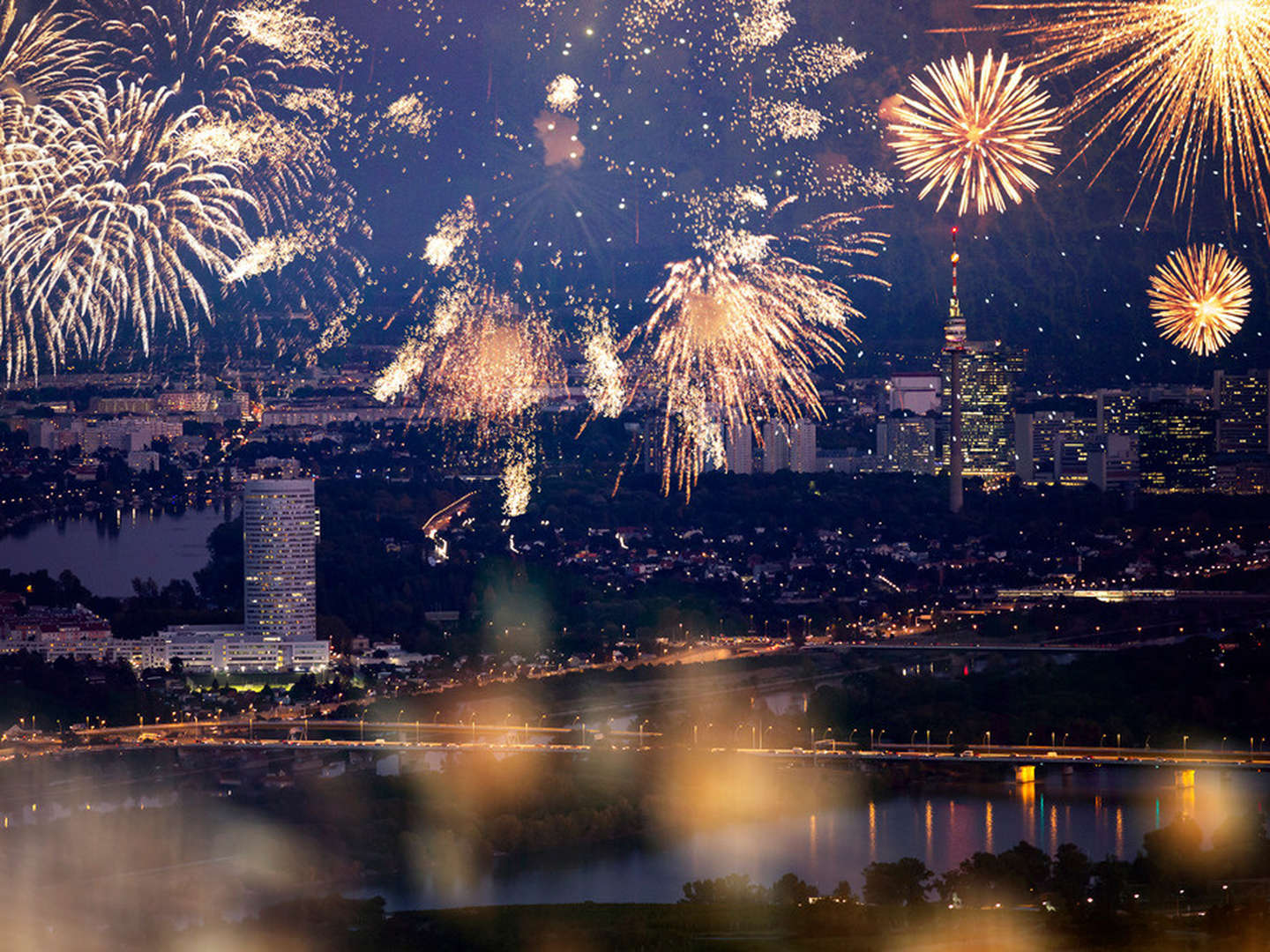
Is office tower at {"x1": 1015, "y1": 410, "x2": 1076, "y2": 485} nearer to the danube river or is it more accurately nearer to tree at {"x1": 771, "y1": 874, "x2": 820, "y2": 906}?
the danube river

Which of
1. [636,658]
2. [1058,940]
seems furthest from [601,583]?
[1058,940]

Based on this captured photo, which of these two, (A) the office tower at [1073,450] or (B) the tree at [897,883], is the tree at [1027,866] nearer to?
(B) the tree at [897,883]

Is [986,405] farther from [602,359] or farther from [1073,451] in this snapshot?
[602,359]

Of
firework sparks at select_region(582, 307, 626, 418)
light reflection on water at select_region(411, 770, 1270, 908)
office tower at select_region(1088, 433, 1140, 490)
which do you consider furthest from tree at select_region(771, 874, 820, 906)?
office tower at select_region(1088, 433, 1140, 490)

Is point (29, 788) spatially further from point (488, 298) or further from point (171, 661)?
point (488, 298)

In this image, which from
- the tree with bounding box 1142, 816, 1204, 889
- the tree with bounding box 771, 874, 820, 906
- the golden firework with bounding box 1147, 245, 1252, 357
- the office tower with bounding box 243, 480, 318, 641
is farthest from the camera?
the golden firework with bounding box 1147, 245, 1252, 357

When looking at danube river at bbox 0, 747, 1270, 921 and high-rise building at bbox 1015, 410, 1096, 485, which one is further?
high-rise building at bbox 1015, 410, 1096, 485

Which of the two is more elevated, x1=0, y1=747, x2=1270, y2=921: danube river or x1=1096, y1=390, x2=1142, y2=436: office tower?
x1=1096, y1=390, x2=1142, y2=436: office tower
